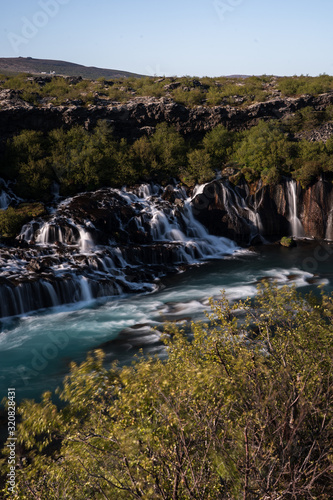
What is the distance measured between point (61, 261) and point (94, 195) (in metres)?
12.7

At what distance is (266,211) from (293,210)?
3.28 m

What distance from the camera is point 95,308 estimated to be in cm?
2714

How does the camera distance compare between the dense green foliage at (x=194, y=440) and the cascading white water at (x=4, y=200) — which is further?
the cascading white water at (x=4, y=200)

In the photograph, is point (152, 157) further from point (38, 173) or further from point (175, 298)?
point (175, 298)

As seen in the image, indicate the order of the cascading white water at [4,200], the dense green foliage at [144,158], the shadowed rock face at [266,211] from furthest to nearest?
1. the dense green foliage at [144,158]
2. the shadowed rock face at [266,211]
3. the cascading white water at [4,200]

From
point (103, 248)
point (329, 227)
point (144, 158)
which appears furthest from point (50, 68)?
point (329, 227)

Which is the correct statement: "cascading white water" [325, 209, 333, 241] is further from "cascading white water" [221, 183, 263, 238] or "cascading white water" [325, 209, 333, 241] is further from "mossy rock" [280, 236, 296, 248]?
"cascading white water" [221, 183, 263, 238]

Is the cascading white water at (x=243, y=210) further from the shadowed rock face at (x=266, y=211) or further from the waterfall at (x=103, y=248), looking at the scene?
the waterfall at (x=103, y=248)

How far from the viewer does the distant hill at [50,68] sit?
454 feet

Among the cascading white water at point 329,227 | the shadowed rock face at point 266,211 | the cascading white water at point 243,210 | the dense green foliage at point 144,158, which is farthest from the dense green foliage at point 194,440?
the dense green foliage at point 144,158

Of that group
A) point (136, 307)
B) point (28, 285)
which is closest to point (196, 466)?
point (136, 307)

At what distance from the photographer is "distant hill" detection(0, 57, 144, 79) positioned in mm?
138500

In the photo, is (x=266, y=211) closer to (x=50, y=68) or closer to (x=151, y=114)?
(x=151, y=114)

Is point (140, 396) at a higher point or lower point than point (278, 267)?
higher
